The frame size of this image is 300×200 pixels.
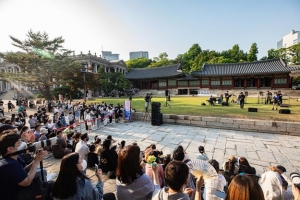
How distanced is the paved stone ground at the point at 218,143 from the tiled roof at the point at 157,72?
25.6 meters

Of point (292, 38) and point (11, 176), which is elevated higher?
point (292, 38)

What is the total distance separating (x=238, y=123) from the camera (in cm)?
1023

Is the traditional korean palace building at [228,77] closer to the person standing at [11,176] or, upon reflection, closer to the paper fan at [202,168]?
the paper fan at [202,168]

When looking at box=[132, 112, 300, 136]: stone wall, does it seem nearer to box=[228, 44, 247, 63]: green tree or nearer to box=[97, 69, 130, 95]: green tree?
box=[97, 69, 130, 95]: green tree

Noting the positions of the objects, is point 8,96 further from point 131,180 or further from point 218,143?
point 131,180

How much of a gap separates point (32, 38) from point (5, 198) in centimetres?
2416

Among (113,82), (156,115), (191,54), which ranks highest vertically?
(191,54)

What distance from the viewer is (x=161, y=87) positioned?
38312mm

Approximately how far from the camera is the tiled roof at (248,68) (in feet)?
87.6

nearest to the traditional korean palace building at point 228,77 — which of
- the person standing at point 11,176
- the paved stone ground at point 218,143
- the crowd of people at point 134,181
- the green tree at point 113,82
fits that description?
the green tree at point 113,82

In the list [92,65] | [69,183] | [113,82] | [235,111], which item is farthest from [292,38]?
[69,183]

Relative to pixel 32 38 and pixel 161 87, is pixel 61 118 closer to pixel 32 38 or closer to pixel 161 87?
pixel 32 38

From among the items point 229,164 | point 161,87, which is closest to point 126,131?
point 229,164

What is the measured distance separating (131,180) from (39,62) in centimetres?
2052
